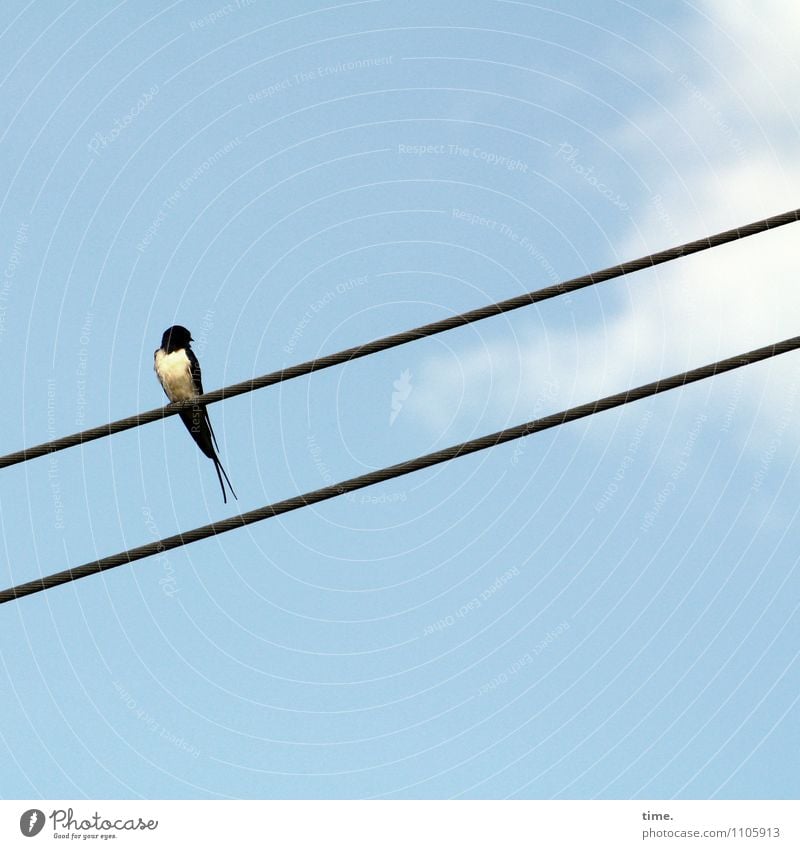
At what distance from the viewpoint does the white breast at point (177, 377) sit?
14148mm

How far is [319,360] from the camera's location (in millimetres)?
7547

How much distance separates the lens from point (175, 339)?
14453mm

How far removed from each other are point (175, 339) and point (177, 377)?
0.51 metres

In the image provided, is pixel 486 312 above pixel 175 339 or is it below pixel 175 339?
below

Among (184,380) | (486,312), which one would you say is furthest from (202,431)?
(486,312)

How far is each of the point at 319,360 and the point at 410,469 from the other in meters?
0.89

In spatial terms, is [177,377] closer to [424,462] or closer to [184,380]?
[184,380]

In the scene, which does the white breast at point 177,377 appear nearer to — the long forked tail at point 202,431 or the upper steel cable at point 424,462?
the long forked tail at point 202,431

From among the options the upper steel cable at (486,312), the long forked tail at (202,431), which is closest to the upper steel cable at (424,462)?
the upper steel cable at (486,312)

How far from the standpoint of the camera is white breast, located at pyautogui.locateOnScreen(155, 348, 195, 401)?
46.4 ft

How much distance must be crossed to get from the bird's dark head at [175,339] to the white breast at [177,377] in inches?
6.4

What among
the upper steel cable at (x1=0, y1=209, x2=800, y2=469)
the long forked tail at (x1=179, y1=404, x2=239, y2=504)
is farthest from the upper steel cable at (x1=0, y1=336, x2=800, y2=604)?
the long forked tail at (x1=179, y1=404, x2=239, y2=504)
